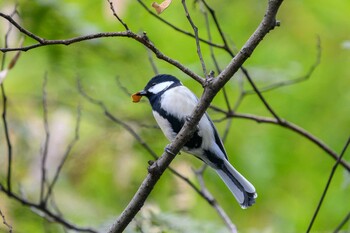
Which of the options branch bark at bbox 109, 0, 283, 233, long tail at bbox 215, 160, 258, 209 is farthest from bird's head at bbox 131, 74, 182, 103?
branch bark at bbox 109, 0, 283, 233

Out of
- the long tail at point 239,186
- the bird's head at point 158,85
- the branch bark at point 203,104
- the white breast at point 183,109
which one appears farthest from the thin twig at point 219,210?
the branch bark at point 203,104

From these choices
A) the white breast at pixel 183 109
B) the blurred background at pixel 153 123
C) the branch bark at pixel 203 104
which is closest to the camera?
the branch bark at pixel 203 104

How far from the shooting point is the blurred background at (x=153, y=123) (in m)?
3.99

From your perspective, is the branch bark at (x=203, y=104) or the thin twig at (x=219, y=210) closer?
the branch bark at (x=203, y=104)

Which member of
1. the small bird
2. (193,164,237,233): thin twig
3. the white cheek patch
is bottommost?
(193,164,237,233): thin twig

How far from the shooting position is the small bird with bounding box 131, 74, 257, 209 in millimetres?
2824

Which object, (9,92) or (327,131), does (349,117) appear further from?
(9,92)

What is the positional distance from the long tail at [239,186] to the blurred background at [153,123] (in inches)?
39.1

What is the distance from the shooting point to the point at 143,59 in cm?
437

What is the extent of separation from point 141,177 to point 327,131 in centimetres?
113

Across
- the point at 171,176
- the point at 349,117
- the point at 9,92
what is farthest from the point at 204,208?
the point at 9,92

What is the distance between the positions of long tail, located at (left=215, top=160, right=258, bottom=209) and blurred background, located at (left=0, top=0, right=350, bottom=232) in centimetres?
99

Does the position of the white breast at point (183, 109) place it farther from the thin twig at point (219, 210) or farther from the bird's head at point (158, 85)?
the thin twig at point (219, 210)

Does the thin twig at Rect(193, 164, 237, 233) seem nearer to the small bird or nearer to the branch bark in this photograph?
the small bird
